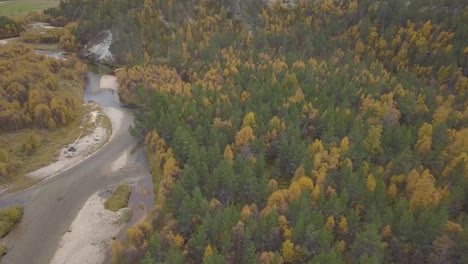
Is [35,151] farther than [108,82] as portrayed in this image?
No

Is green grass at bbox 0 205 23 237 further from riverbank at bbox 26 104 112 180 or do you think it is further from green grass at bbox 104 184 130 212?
green grass at bbox 104 184 130 212

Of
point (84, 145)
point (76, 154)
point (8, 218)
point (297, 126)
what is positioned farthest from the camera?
Answer: point (84, 145)

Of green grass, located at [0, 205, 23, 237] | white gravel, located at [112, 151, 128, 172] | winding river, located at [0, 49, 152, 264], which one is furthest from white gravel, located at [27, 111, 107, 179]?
green grass, located at [0, 205, 23, 237]

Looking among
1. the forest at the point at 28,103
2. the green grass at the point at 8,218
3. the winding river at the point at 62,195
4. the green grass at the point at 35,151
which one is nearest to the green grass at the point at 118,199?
the winding river at the point at 62,195

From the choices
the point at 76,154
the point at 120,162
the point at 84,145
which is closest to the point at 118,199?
the point at 120,162

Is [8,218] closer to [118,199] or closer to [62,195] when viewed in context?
[62,195]

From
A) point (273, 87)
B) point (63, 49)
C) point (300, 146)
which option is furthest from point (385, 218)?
point (63, 49)
